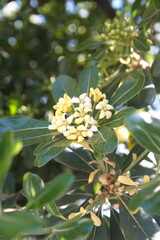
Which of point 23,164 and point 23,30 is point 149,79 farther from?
point 23,30

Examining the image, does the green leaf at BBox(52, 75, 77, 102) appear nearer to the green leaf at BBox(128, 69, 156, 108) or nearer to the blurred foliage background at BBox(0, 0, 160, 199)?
the green leaf at BBox(128, 69, 156, 108)

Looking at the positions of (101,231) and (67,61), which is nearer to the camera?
(101,231)

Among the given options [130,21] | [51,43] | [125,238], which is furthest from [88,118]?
[51,43]

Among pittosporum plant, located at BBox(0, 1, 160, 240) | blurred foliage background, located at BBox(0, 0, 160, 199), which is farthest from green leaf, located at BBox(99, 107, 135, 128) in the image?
blurred foliage background, located at BBox(0, 0, 160, 199)

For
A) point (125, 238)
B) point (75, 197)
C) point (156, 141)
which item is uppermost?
point (156, 141)

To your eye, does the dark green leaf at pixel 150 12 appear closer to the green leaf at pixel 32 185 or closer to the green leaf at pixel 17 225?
the green leaf at pixel 32 185

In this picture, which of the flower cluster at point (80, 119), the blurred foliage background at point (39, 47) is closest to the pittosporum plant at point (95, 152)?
the flower cluster at point (80, 119)
